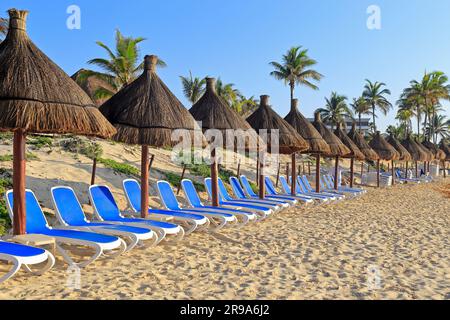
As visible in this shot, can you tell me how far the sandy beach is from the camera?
420 centimetres

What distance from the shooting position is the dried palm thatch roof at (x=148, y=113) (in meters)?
6.84

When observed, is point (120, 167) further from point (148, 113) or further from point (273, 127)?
point (148, 113)

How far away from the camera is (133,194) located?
7273mm

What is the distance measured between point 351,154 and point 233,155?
896 centimetres

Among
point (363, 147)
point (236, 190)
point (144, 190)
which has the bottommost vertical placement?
point (236, 190)

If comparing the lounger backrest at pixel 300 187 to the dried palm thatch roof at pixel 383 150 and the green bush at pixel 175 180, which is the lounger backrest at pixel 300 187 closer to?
the green bush at pixel 175 180

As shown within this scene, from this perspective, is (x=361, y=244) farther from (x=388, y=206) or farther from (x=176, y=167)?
(x=176, y=167)

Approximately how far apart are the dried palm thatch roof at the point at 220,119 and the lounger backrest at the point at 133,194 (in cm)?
190

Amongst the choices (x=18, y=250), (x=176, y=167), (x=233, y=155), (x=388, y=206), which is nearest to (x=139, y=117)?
(x=18, y=250)

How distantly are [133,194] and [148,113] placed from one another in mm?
1355

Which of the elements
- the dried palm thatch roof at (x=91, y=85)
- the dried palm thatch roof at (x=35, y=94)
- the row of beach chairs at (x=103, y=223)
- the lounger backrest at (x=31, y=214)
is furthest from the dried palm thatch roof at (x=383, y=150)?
the lounger backrest at (x=31, y=214)

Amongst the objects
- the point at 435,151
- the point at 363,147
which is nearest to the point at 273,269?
the point at 363,147

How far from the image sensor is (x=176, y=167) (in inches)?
689

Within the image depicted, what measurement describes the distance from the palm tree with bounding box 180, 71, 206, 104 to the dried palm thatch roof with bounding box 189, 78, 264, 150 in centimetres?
2176
